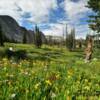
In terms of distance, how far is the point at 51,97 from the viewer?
6000 millimetres

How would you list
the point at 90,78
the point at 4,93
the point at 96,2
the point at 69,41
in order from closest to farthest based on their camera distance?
the point at 4,93, the point at 90,78, the point at 96,2, the point at 69,41

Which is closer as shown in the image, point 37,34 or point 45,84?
point 45,84

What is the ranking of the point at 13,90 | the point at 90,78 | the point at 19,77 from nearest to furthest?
1. the point at 13,90
2. the point at 19,77
3. the point at 90,78

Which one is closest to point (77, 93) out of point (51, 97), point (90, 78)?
point (51, 97)

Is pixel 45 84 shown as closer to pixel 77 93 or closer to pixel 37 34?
pixel 77 93

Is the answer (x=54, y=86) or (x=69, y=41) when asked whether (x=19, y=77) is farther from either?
(x=69, y=41)

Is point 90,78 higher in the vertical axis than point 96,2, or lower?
lower

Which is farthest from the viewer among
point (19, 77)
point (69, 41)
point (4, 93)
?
point (69, 41)

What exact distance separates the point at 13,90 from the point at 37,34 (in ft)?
298

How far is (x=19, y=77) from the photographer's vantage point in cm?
782

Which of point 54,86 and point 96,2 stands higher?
point 96,2

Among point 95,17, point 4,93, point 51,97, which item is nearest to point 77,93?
point 51,97

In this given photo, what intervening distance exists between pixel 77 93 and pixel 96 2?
138 feet

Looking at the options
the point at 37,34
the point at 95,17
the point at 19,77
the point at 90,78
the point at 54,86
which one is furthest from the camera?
the point at 37,34
